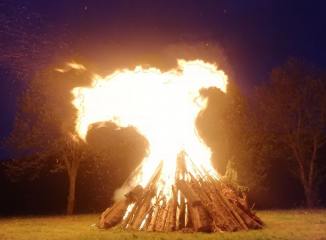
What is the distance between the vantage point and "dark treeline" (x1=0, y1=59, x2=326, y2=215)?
24781 millimetres

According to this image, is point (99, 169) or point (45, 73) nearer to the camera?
point (45, 73)

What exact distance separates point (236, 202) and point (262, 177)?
36.4ft

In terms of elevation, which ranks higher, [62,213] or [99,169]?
[99,169]

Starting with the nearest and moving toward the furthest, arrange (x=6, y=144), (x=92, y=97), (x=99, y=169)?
(x=92, y=97) → (x=6, y=144) → (x=99, y=169)

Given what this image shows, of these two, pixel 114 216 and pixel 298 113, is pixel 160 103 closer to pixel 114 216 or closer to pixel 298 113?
pixel 114 216

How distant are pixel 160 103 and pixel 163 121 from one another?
73 cm

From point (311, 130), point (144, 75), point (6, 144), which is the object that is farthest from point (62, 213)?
point (311, 130)

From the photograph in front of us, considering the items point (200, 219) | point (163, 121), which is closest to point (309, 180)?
point (163, 121)

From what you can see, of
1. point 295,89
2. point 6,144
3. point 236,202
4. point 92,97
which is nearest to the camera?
point 236,202

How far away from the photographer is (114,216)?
1706 centimetres

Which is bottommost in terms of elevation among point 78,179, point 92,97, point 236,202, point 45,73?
point 236,202

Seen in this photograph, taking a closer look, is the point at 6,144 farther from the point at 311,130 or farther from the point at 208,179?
the point at 311,130

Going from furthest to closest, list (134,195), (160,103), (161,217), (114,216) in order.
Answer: (160,103) < (134,195) < (114,216) < (161,217)

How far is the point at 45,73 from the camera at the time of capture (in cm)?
2489
